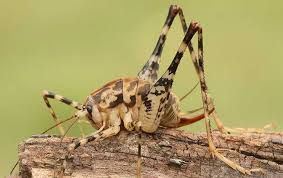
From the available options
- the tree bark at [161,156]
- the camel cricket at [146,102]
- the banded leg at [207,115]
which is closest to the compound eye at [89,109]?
the camel cricket at [146,102]

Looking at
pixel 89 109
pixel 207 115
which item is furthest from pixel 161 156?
pixel 89 109

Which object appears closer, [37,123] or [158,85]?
[158,85]

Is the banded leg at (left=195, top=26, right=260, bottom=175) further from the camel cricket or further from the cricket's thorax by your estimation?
the cricket's thorax

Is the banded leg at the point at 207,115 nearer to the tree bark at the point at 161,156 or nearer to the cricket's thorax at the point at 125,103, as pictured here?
the tree bark at the point at 161,156

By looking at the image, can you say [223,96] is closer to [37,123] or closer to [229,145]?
[37,123]

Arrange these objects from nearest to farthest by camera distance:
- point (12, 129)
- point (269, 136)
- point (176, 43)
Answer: point (269, 136) → point (12, 129) → point (176, 43)

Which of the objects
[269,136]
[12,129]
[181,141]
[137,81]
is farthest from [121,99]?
[12,129]
